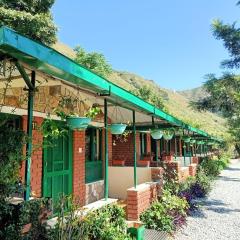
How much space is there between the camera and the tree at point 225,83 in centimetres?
2020

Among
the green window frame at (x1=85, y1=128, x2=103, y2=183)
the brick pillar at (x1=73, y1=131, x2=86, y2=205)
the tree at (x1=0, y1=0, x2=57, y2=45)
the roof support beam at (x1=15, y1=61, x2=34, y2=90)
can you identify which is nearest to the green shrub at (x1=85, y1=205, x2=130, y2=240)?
the roof support beam at (x1=15, y1=61, x2=34, y2=90)

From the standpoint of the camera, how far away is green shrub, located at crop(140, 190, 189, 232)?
315 inches

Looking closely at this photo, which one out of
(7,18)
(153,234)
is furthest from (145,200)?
(7,18)

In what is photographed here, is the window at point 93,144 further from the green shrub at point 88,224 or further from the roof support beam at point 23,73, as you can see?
the roof support beam at point 23,73

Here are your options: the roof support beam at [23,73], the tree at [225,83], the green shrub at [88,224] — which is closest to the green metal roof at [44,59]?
the roof support beam at [23,73]

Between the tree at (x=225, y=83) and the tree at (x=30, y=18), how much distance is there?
11.0 meters

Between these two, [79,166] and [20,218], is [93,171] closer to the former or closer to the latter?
[79,166]

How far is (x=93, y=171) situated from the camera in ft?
37.7

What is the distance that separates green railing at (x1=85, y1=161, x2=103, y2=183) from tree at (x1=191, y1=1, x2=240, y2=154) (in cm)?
831

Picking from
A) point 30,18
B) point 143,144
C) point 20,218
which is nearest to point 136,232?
point 20,218

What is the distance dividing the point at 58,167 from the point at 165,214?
124 inches

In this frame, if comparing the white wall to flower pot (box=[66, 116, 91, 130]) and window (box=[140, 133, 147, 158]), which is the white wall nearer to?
window (box=[140, 133, 147, 158])

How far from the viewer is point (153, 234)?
7250 mm

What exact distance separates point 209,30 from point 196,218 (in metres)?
14.8
